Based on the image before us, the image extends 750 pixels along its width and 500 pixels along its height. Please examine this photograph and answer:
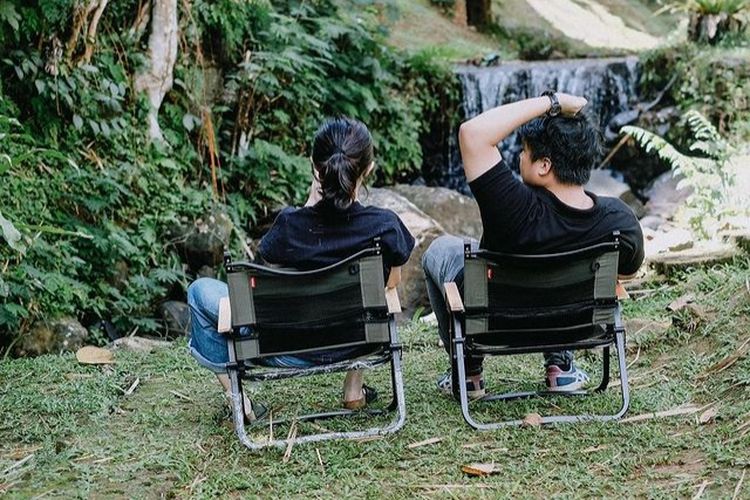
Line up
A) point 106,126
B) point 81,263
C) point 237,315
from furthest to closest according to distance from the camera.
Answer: point 106,126
point 81,263
point 237,315

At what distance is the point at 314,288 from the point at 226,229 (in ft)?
14.5

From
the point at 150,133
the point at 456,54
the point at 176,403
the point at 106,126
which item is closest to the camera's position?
the point at 176,403

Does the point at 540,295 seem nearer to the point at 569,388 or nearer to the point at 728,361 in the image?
the point at 569,388

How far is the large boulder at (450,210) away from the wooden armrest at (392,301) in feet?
16.1

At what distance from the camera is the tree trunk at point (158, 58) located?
7410 millimetres

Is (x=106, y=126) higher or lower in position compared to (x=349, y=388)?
higher

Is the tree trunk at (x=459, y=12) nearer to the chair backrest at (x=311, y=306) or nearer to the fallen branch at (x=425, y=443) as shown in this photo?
the chair backrest at (x=311, y=306)

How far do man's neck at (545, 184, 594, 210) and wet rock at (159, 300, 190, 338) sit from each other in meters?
4.08

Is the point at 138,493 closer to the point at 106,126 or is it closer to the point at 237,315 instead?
the point at 237,315

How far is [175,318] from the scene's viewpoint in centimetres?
678

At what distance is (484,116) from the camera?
10.7 ft

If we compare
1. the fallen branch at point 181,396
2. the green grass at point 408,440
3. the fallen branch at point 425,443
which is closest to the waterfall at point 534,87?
the green grass at point 408,440

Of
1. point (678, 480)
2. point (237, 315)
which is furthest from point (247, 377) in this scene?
point (678, 480)

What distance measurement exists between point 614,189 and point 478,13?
26.7 ft
